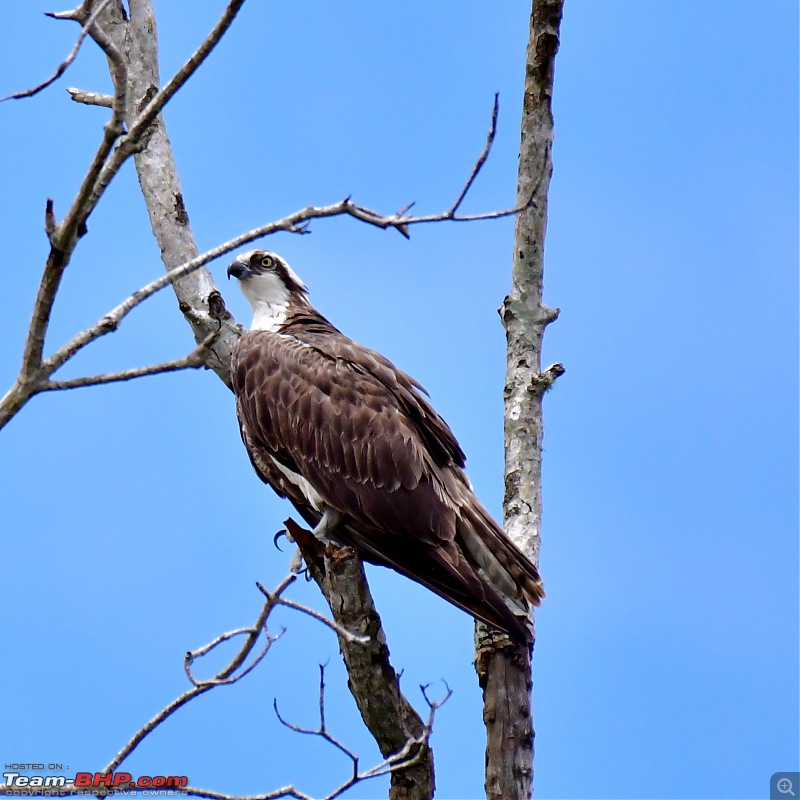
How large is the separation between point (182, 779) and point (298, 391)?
8.05 feet

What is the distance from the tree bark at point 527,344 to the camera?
6.00 metres

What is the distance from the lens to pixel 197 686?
441 cm

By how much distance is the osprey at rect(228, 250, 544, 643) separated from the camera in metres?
6.12

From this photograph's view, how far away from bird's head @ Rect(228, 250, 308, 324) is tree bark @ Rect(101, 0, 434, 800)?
0.57m

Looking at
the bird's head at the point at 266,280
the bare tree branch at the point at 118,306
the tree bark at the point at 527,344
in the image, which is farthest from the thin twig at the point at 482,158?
the bird's head at the point at 266,280

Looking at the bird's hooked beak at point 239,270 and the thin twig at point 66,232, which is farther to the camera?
the bird's hooked beak at point 239,270

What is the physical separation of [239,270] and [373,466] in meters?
2.30

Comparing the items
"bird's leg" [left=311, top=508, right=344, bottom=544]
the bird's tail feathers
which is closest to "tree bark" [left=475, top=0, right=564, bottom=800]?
the bird's tail feathers

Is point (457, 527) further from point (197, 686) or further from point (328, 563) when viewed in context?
point (197, 686)

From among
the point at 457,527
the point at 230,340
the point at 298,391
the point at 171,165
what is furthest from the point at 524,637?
the point at 171,165

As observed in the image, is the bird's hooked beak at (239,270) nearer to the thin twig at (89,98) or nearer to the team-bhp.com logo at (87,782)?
the thin twig at (89,98)

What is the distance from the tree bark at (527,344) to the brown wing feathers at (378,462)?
0.21m

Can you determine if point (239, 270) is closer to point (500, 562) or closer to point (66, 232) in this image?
point (500, 562)

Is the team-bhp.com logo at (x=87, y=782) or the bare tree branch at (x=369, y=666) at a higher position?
the bare tree branch at (x=369, y=666)
